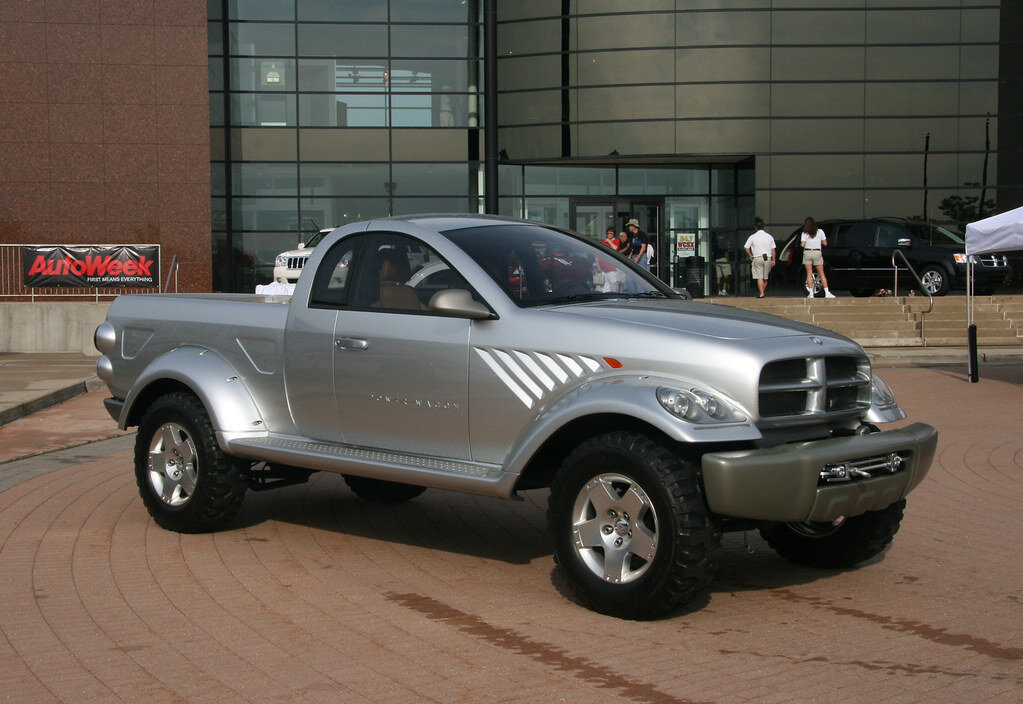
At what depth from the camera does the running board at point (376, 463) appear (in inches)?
230

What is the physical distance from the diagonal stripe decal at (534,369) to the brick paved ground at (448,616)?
1.03 meters

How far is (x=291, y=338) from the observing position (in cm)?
680

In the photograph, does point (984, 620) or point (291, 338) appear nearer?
point (984, 620)

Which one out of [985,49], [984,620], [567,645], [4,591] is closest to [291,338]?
[4,591]

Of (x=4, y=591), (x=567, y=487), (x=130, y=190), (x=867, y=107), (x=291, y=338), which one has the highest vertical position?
(x=867, y=107)

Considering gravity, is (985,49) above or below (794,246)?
above

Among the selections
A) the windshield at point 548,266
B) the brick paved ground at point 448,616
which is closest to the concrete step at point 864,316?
the brick paved ground at point 448,616

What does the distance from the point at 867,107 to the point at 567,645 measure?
32.4 m

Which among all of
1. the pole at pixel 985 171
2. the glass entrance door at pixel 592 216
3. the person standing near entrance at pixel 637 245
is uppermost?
the pole at pixel 985 171

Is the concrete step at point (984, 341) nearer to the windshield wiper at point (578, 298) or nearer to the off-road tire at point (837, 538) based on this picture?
the off-road tire at point (837, 538)

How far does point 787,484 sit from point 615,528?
31.7 inches

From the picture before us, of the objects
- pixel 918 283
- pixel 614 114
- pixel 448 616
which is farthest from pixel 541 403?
pixel 614 114

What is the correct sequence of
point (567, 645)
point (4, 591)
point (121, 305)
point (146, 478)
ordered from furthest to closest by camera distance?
1. point (121, 305)
2. point (146, 478)
3. point (4, 591)
4. point (567, 645)

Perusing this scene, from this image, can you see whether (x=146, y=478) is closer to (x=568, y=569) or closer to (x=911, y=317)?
(x=568, y=569)
